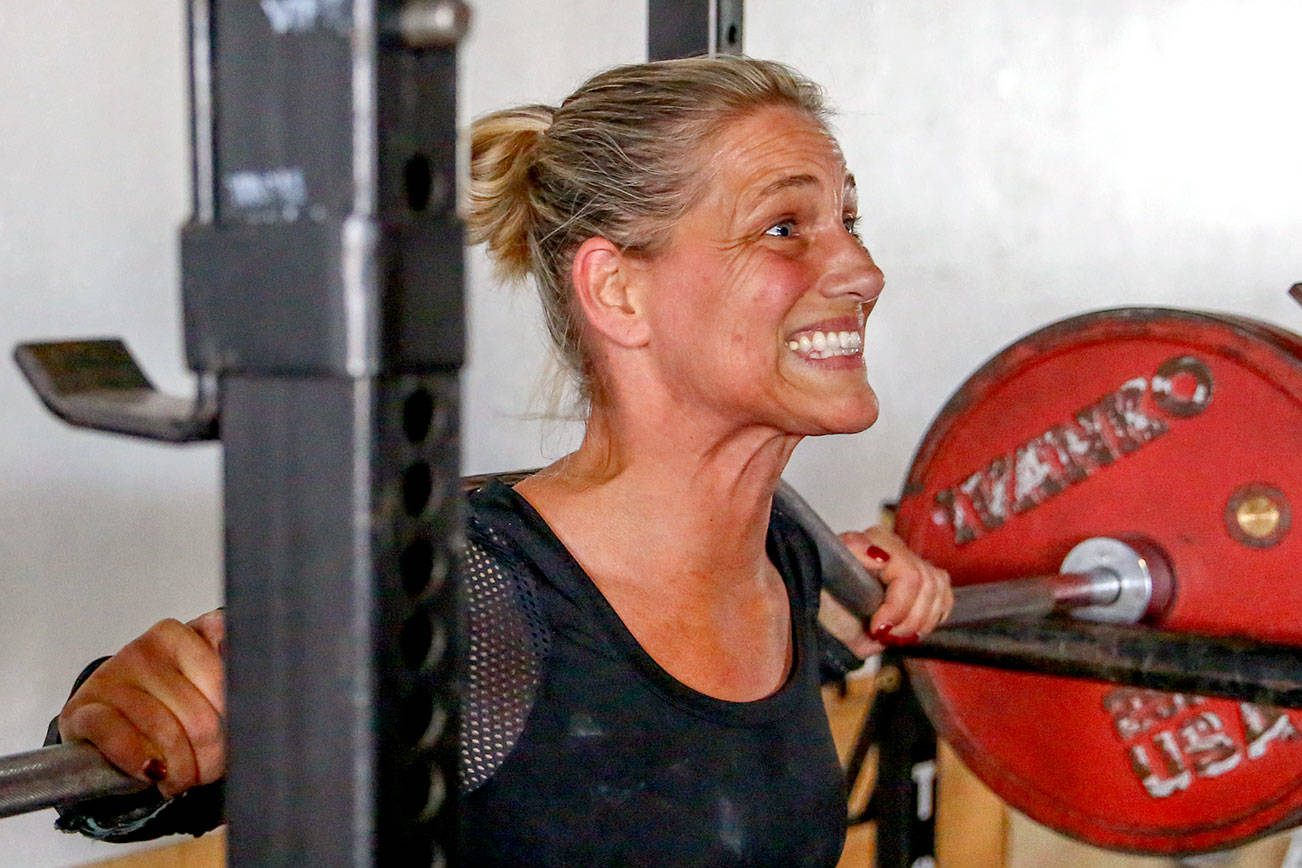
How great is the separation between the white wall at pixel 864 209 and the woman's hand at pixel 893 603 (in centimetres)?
34

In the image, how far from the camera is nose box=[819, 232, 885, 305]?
1214 mm

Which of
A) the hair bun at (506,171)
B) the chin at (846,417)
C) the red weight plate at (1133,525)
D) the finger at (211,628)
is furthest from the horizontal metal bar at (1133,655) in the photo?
the finger at (211,628)

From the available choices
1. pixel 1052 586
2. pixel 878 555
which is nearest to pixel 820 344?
pixel 878 555

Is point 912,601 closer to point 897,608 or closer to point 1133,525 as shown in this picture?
point 897,608

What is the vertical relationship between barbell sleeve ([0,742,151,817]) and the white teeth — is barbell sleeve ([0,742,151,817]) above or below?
below

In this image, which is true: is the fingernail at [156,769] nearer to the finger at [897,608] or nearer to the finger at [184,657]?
the finger at [184,657]

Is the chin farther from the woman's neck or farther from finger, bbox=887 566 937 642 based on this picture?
finger, bbox=887 566 937 642

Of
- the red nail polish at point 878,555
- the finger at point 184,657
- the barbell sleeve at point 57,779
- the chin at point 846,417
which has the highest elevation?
the chin at point 846,417

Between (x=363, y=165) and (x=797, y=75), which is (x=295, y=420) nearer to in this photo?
(x=363, y=165)

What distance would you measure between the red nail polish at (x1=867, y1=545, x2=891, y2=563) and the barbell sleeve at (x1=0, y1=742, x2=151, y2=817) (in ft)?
2.57

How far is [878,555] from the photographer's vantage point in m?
1.40

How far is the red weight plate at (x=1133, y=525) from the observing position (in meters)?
1.39

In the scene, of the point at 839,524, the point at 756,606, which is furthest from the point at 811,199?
the point at 839,524

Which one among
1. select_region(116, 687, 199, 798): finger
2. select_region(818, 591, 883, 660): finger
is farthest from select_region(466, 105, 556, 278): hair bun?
select_region(116, 687, 199, 798): finger
